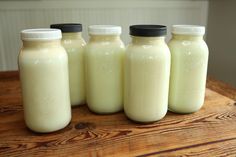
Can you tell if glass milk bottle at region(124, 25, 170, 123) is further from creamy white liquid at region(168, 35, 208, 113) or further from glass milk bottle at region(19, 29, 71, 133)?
glass milk bottle at region(19, 29, 71, 133)

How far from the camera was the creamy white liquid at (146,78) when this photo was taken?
55cm

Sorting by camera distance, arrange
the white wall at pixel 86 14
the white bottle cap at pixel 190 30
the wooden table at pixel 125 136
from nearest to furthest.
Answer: the wooden table at pixel 125 136
the white bottle cap at pixel 190 30
the white wall at pixel 86 14

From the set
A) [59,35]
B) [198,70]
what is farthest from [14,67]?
[198,70]

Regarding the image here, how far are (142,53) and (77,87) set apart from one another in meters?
0.25

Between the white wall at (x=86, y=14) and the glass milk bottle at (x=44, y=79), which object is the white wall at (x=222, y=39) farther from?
the glass milk bottle at (x=44, y=79)

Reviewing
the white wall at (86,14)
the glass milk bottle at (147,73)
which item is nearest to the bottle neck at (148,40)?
the glass milk bottle at (147,73)

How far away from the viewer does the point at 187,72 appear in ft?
2.02

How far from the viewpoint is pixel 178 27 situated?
1.98 feet

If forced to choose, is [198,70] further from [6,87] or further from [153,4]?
[153,4]

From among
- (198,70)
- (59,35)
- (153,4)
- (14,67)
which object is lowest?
(14,67)

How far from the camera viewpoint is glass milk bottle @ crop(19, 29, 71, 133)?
0.50 m

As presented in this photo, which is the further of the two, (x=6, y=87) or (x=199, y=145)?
(x=6, y=87)

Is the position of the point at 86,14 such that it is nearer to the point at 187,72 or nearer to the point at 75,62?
the point at 75,62

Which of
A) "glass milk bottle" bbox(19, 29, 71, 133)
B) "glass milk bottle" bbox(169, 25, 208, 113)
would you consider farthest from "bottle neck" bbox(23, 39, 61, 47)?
"glass milk bottle" bbox(169, 25, 208, 113)
